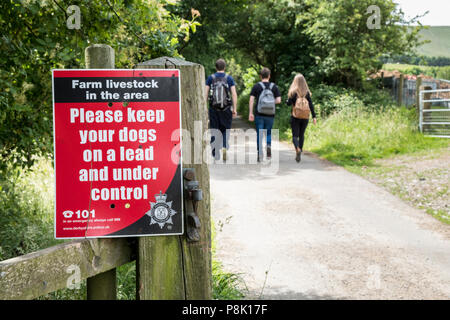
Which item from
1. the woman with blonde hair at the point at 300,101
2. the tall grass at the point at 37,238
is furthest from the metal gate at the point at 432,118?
the tall grass at the point at 37,238

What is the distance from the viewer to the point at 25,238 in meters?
4.58

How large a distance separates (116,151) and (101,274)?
0.58 meters

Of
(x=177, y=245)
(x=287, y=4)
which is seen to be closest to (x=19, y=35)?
(x=177, y=245)

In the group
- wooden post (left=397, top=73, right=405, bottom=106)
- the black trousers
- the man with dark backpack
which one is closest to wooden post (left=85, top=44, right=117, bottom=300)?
the man with dark backpack

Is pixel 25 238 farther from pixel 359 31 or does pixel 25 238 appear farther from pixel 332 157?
pixel 359 31

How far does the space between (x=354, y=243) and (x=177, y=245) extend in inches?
162

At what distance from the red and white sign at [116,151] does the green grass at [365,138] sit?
8877 millimetres

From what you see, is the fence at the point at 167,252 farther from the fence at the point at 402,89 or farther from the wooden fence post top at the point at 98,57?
the fence at the point at 402,89

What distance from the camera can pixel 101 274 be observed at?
220 cm

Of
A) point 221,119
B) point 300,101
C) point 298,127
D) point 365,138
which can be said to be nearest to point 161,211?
point 221,119

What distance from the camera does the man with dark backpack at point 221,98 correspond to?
8.79m

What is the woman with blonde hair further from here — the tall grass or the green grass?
the tall grass

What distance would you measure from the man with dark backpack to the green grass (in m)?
3.14
